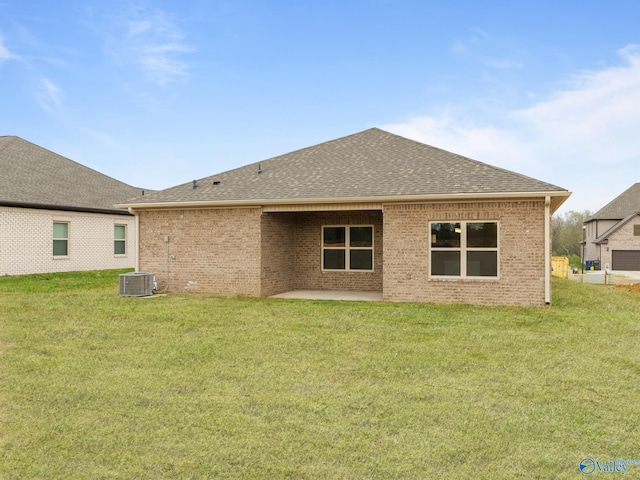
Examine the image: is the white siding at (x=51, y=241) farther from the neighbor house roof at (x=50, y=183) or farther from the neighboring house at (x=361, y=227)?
the neighboring house at (x=361, y=227)

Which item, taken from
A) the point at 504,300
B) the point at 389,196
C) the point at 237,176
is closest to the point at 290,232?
the point at 237,176

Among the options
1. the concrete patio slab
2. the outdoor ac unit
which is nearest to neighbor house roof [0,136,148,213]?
the outdoor ac unit

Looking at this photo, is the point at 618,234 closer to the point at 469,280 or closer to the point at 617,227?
the point at 617,227

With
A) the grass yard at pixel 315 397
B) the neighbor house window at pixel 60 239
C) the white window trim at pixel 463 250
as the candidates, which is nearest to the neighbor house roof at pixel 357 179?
the white window trim at pixel 463 250

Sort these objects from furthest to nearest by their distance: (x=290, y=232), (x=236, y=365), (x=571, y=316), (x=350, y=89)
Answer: (x=350, y=89) < (x=290, y=232) < (x=571, y=316) < (x=236, y=365)

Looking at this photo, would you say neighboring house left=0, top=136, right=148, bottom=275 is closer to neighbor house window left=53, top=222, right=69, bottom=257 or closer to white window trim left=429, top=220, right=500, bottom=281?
neighbor house window left=53, top=222, right=69, bottom=257

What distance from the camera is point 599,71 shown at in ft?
61.0

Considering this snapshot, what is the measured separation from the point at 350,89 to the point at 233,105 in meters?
6.18

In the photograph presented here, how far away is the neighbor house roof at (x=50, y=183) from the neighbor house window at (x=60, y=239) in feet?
3.16

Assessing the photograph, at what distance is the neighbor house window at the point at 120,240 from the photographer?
23.2 meters

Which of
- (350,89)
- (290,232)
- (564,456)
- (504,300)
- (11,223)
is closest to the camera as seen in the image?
(564,456)

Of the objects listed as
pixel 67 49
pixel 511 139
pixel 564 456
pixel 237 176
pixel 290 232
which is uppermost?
pixel 67 49

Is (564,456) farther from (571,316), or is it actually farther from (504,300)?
(504,300)

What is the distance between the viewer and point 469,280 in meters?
12.1
